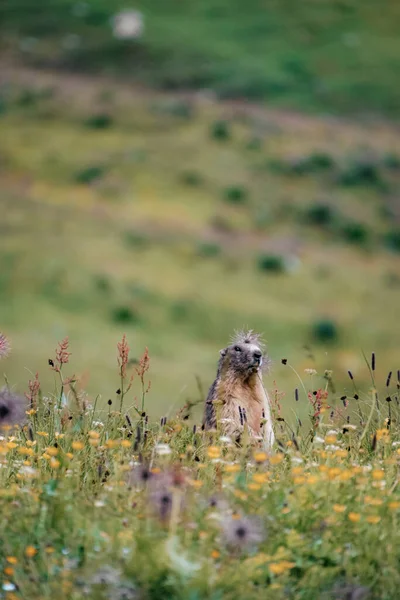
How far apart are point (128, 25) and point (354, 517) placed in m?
42.4

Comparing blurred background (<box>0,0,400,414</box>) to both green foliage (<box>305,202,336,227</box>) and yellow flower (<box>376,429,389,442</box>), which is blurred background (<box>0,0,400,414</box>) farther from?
yellow flower (<box>376,429,389,442</box>)

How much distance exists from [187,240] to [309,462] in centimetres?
2228

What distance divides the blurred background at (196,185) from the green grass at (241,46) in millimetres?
92

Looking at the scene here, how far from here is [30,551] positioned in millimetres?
4379

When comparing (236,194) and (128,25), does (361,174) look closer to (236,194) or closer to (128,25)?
(236,194)

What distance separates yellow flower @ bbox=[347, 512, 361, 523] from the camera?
468 cm

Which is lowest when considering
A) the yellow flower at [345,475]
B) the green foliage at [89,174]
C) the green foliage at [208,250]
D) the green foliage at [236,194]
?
the yellow flower at [345,475]

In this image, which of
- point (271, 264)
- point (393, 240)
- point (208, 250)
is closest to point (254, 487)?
point (271, 264)

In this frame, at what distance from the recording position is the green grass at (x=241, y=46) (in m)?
42.5

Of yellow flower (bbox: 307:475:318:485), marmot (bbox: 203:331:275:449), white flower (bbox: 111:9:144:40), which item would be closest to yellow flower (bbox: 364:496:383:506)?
yellow flower (bbox: 307:475:318:485)

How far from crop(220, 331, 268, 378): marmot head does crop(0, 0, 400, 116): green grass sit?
3456 centimetres

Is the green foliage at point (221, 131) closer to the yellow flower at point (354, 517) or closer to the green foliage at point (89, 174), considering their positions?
the green foliage at point (89, 174)

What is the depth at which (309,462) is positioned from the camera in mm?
5656

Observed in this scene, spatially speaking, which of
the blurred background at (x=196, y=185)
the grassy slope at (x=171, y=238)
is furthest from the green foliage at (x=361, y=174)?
the grassy slope at (x=171, y=238)
